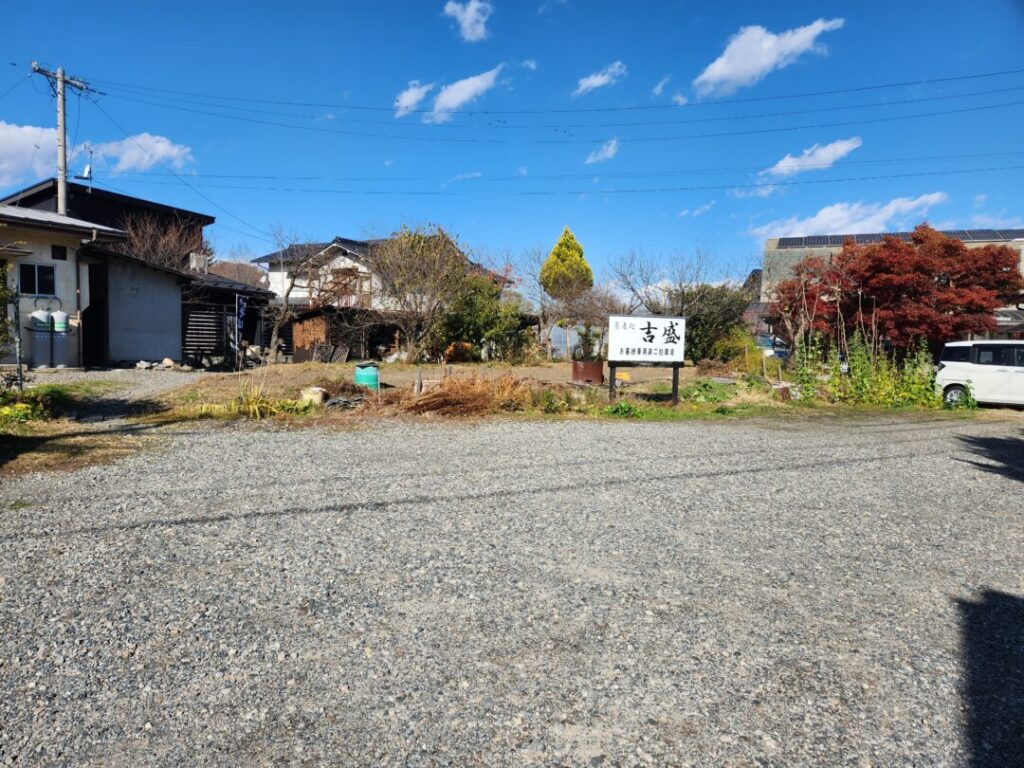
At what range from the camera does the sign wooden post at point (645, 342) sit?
10.5m

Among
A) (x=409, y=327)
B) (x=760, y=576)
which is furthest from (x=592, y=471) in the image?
(x=409, y=327)

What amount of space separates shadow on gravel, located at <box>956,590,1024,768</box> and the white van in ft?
31.9

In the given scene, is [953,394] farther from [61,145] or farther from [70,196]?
[70,196]

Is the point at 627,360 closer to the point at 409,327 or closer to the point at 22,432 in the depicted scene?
the point at 22,432

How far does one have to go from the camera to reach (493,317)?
21.6 meters

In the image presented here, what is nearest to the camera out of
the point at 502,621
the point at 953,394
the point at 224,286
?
the point at 502,621

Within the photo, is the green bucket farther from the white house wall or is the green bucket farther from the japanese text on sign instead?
the white house wall

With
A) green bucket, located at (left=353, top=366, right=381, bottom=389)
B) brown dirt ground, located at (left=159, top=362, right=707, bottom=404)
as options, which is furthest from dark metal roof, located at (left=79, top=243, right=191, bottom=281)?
green bucket, located at (left=353, top=366, right=381, bottom=389)

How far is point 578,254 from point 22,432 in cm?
2701

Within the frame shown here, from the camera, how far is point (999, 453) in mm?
7188

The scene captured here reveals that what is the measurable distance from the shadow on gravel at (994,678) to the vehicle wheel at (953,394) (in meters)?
9.60

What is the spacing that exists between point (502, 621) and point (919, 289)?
15500 mm

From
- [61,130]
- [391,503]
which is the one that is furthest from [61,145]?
[391,503]

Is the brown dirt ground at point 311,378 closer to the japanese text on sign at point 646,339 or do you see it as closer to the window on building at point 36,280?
the japanese text on sign at point 646,339
